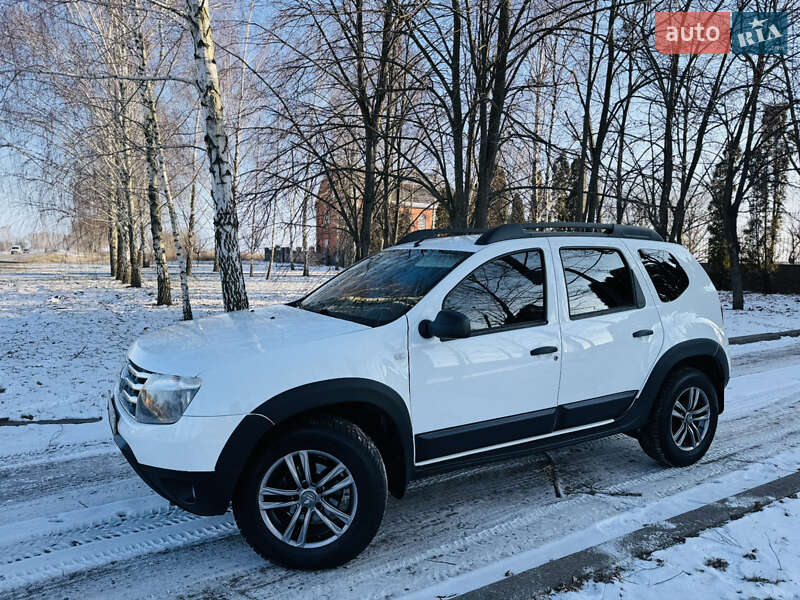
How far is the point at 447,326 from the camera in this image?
10.1 feet

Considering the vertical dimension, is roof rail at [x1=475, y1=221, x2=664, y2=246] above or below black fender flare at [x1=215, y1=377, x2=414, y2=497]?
above

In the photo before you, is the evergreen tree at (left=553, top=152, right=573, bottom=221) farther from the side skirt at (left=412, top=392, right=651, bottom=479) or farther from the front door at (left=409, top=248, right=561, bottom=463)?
the front door at (left=409, top=248, right=561, bottom=463)

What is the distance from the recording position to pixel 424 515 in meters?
3.54

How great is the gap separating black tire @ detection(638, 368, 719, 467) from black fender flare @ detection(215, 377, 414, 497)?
2.17m

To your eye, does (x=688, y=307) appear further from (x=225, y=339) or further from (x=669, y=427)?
(x=225, y=339)

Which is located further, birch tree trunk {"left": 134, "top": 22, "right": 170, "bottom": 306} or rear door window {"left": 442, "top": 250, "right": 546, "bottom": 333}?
birch tree trunk {"left": 134, "top": 22, "right": 170, "bottom": 306}

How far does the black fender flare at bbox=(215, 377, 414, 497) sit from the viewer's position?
2699 millimetres

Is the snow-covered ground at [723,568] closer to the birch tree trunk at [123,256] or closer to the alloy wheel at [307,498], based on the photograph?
the alloy wheel at [307,498]

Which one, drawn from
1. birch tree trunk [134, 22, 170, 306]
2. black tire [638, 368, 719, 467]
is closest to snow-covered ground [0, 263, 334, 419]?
birch tree trunk [134, 22, 170, 306]

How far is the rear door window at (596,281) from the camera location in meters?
3.79

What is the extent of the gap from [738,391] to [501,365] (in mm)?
4874

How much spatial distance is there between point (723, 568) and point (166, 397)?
10.2ft

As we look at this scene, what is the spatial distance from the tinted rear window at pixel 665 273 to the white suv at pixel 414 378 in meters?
0.02

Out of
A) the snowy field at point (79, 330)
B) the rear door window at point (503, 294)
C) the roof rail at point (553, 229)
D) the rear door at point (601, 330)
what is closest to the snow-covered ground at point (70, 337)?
the snowy field at point (79, 330)
